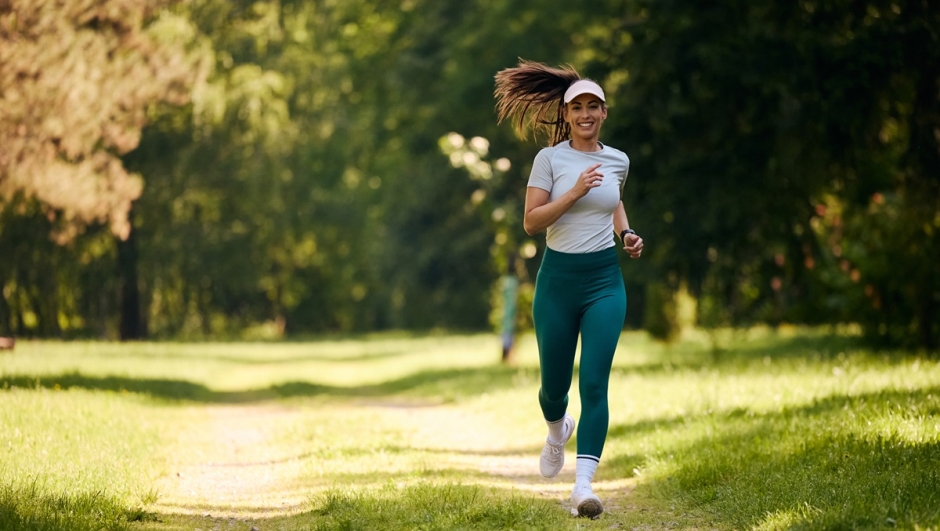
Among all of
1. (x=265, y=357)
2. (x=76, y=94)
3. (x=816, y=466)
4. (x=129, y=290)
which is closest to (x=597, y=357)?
(x=816, y=466)

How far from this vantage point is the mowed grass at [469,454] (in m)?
6.40

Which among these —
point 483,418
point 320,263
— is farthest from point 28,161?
point 320,263

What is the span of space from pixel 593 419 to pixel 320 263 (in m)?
48.6

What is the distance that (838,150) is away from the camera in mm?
15375

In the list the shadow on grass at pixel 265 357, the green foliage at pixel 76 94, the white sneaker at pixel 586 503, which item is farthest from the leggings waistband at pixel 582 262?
the shadow on grass at pixel 265 357

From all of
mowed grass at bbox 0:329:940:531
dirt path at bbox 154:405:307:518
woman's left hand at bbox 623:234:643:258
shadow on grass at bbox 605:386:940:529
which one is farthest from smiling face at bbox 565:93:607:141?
dirt path at bbox 154:405:307:518

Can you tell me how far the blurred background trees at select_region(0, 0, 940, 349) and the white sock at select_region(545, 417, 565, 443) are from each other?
819cm

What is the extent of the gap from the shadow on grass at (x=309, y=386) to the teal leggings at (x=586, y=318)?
832 cm

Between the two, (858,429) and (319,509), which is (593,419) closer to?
(319,509)

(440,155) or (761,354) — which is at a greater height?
(440,155)

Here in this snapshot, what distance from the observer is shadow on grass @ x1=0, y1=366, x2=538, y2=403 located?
15586 mm

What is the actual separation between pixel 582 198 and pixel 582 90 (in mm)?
653

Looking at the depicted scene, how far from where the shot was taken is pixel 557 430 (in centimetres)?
730

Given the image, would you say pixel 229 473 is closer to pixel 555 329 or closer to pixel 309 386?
pixel 555 329
